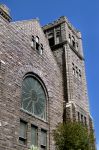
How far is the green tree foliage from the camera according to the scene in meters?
Result: 22.6

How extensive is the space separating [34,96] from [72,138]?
5304 millimetres

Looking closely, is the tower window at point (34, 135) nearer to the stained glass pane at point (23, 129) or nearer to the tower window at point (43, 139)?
the tower window at point (43, 139)

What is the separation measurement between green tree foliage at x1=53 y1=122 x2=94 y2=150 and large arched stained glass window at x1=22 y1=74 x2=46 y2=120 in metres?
2.87

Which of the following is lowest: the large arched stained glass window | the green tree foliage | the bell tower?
the green tree foliage

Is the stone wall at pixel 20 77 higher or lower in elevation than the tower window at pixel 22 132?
higher

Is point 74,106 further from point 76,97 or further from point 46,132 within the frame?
point 46,132

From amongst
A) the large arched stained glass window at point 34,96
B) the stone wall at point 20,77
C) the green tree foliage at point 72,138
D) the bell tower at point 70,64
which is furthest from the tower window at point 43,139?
the bell tower at point 70,64

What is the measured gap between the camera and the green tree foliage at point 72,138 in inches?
888

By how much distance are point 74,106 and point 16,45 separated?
27.6 ft

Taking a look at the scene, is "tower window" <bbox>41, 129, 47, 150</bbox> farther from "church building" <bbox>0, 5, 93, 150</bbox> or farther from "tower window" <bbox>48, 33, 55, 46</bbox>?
"tower window" <bbox>48, 33, 55, 46</bbox>

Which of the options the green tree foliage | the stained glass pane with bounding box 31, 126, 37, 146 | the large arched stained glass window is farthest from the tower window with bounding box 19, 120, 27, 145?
the green tree foliage

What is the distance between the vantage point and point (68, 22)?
37656mm

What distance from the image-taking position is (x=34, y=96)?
1030 inches

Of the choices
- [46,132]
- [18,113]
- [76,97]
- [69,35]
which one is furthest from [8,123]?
[69,35]
